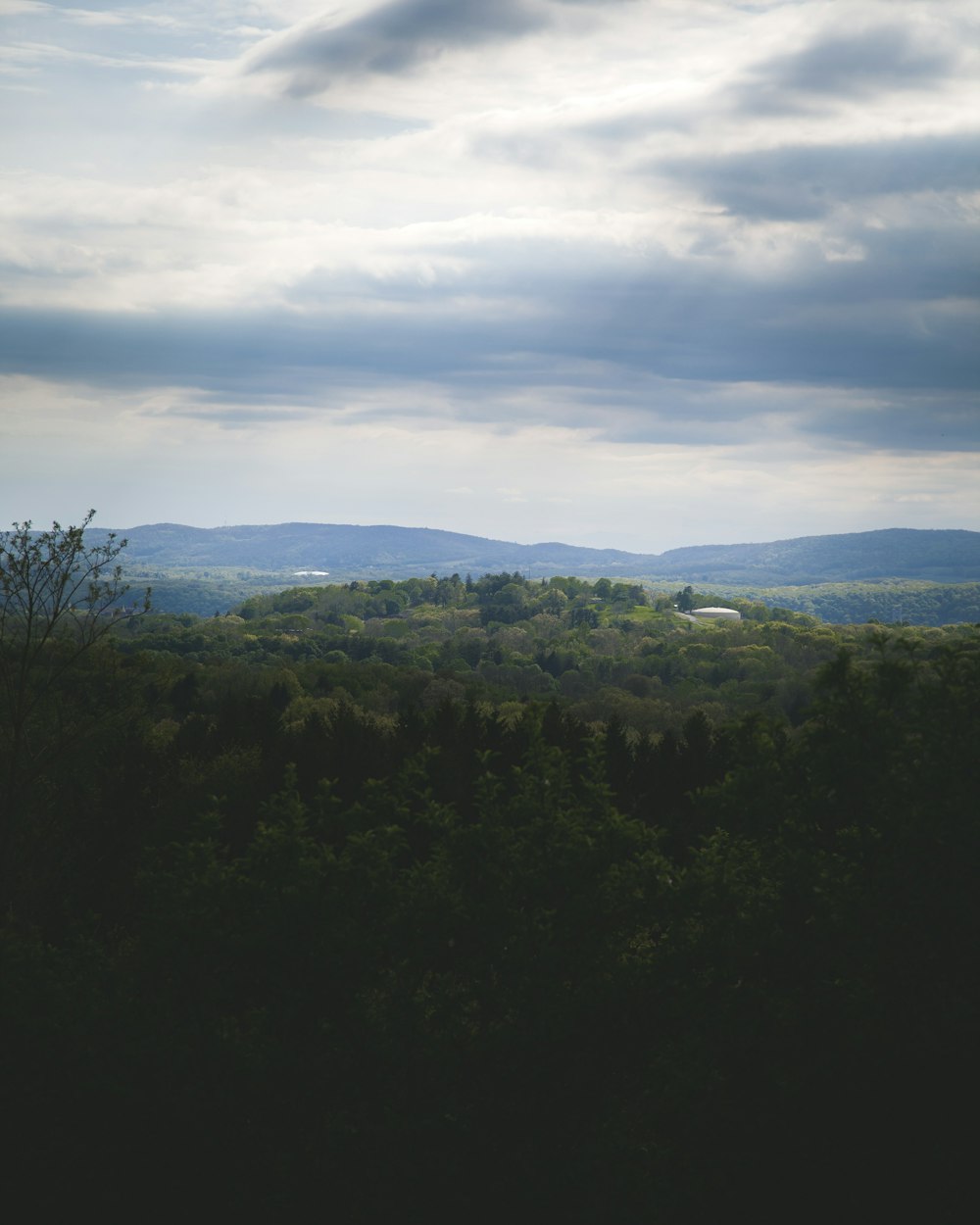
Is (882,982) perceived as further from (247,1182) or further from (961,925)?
(247,1182)

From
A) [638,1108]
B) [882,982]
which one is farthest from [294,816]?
[882,982]

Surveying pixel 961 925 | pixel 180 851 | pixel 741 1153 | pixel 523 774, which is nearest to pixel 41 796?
pixel 180 851

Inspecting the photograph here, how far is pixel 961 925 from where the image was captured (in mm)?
17375

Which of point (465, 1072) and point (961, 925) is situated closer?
point (961, 925)

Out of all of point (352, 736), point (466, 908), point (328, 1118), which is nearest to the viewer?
point (328, 1118)

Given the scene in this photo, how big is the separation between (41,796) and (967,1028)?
31.7 meters

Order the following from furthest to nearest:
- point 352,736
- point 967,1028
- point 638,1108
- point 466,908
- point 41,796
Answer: point 352,736 → point 41,796 → point 638,1108 → point 466,908 → point 967,1028

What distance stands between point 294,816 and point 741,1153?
32.9 feet

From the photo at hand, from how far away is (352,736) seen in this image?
147 feet

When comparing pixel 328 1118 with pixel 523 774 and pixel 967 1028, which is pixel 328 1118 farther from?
pixel 967 1028

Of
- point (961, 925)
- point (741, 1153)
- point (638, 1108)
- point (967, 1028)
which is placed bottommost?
point (638, 1108)

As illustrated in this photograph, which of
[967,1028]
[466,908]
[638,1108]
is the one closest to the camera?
[967,1028]

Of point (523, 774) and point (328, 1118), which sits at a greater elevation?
point (523, 774)

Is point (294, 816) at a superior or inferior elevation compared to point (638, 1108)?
superior
